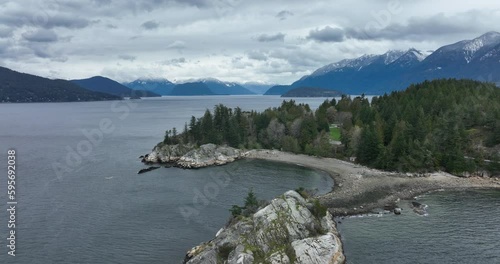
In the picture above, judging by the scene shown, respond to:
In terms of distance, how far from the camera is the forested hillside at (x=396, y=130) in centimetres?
8356

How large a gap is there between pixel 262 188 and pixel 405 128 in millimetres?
41392

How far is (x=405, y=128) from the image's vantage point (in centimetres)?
9081

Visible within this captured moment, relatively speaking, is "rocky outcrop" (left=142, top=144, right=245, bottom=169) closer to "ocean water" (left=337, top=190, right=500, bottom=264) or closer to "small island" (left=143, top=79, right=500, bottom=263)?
"small island" (left=143, top=79, right=500, bottom=263)

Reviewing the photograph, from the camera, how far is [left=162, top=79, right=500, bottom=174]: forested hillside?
83.6 metres

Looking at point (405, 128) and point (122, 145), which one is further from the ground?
point (405, 128)

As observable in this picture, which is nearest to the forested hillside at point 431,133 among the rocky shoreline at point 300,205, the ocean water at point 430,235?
the rocky shoreline at point 300,205

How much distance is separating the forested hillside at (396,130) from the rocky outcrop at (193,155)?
7.46 metres

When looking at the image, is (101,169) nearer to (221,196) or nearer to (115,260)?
(221,196)

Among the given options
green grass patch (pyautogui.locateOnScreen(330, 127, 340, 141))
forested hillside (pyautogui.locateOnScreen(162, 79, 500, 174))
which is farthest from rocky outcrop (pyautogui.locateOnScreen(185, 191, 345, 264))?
green grass patch (pyautogui.locateOnScreen(330, 127, 340, 141))

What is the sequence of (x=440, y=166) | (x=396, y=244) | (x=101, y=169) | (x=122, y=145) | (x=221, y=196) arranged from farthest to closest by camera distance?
1. (x=122, y=145)
2. (x=101, y=169)
3. (x=440, y=166)
4. (x=221, y=196)
5. (x=396, y=244)

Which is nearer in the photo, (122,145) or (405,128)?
(405,128)

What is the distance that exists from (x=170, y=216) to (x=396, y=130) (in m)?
60.3

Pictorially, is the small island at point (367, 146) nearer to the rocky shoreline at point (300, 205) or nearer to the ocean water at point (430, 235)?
the rocky shoreline at point (300, 205)

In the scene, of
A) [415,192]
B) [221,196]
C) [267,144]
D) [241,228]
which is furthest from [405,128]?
[241,228]
